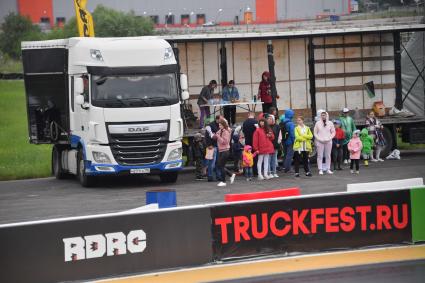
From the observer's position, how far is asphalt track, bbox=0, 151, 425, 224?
2214 cm

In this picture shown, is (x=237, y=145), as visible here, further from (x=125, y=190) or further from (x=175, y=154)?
(x=125, y=190)

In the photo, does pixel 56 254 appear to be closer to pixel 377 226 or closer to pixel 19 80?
pixel 377 226

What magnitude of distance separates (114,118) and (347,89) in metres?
9.50

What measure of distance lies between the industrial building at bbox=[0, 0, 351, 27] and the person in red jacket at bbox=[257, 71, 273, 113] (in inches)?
2214

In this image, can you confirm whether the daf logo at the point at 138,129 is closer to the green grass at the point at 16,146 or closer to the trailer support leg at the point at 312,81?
the green grass at the point at 16,146

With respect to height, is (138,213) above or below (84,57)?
below

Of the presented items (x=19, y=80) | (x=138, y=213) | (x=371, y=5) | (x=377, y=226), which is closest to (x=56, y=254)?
(x=138, y=213)

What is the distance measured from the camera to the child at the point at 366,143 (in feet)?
93.6

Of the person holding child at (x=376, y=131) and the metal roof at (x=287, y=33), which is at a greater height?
the metal roof at (x=287, y=33)

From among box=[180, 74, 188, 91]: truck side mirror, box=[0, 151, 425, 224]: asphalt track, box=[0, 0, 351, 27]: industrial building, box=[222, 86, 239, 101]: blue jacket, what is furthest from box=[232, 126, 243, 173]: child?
box=[0, 0, 351, 27]: industrial building

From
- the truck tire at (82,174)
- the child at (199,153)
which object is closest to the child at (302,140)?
the child at (199,153)

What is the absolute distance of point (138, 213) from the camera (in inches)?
578

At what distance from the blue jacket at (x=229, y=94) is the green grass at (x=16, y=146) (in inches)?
263

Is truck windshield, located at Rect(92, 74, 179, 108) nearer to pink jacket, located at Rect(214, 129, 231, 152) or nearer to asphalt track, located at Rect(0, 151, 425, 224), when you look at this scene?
pink jacket, located at Rect(214, 129, 231, 152)
